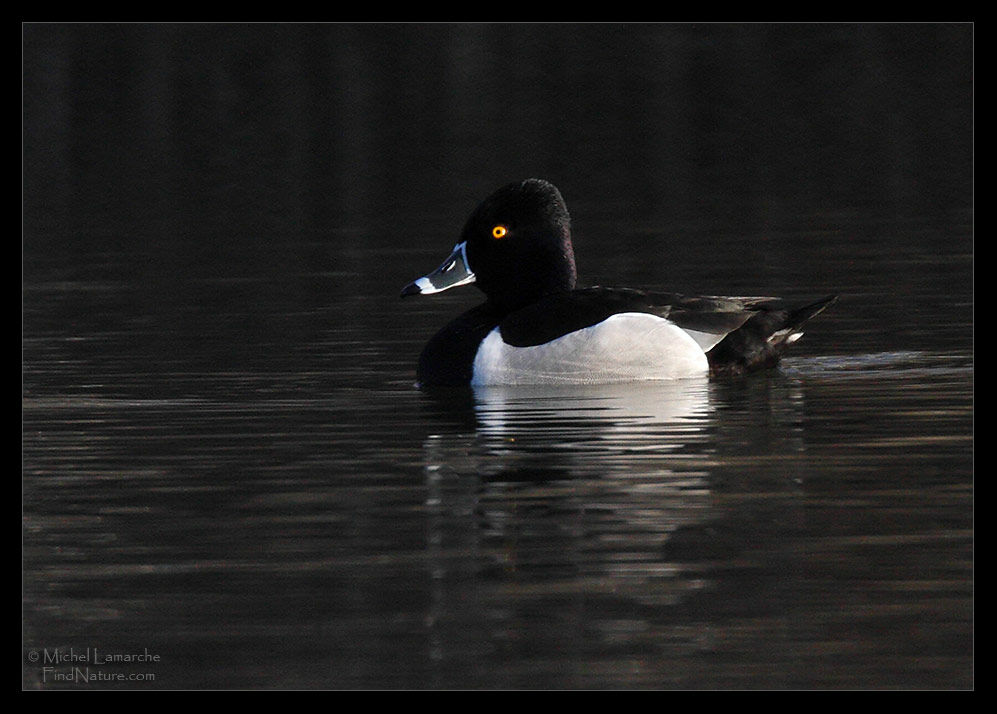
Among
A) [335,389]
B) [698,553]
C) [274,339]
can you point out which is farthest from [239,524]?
[274,339]

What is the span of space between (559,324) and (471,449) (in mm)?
1965

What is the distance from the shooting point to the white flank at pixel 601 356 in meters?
11.8

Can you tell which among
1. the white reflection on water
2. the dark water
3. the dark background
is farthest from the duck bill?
the dark background

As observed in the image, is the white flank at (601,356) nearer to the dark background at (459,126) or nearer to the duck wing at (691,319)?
the duck wing at (691,319)

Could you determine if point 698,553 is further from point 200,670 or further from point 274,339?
point 274,339

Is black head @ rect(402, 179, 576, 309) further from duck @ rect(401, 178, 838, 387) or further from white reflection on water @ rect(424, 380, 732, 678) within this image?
white reflection on water @ rect(424, 380, 732, 678)

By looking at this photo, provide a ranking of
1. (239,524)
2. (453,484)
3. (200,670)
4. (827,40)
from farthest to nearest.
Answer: (827,40) → (453,484) → (239,524) → (200,670)

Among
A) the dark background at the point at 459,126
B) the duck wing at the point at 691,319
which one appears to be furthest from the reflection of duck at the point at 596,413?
the dark background at the point at 459,126

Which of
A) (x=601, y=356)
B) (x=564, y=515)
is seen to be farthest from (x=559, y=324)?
(x=564, y=515)

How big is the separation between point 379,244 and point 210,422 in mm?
9102

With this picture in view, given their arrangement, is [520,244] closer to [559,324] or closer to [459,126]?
[559,324]

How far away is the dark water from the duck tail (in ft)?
0.75

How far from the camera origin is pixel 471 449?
997cm

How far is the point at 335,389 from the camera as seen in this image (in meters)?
11.9
